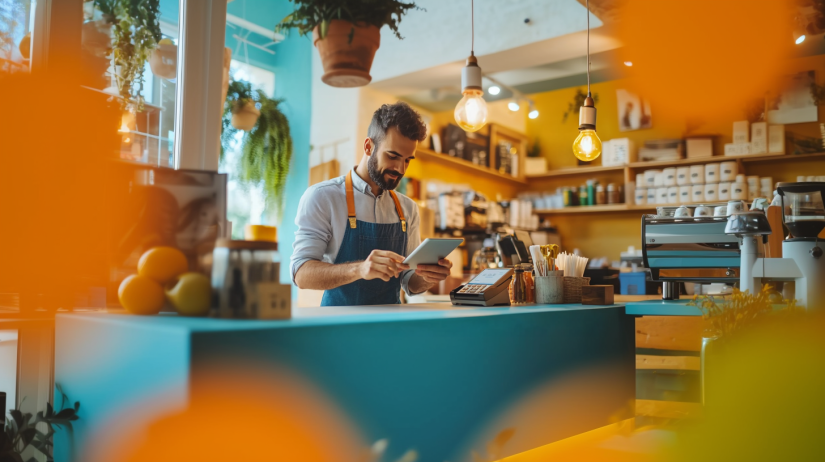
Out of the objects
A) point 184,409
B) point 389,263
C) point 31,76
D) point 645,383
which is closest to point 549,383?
point 389,263

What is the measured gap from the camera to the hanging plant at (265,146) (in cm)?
553

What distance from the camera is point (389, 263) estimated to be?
1898 mm

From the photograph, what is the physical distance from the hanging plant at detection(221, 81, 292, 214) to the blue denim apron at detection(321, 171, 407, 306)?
308cm

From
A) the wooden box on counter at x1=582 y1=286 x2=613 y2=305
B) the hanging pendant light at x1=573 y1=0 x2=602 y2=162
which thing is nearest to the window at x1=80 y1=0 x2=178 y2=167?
the wooden box on counter at x1=582 y1=286 x2=613 y2=305

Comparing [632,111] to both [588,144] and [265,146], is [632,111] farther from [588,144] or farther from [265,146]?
[265,146]

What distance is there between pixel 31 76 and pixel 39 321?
2.47 feet

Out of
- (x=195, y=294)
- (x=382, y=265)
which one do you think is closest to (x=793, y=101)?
(x=382, y=265)

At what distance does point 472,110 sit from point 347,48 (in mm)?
1537

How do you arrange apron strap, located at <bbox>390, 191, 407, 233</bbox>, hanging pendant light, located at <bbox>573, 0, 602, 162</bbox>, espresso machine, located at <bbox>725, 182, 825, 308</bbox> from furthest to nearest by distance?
hanging pendant light, located at <bbox>573, 0, 602, 162</bbox> → apron strap, located at <bbox>390, 191, 407, 233</bbox> → espresso machine, located at <bbox>725, 182, 825, 308</bbox>

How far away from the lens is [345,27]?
6.52 ft

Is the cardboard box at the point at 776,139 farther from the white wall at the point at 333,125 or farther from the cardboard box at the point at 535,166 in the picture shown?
the white wall at the point at 333,125

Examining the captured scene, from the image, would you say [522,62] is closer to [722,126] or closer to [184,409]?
[722,126]

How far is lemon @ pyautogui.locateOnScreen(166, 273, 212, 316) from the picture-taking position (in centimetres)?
122

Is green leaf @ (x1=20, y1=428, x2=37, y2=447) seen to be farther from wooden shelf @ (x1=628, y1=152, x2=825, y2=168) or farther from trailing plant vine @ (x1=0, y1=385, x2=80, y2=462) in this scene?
wooden shelf @ (x1=628, y1=152, x2=825, y2=168)
